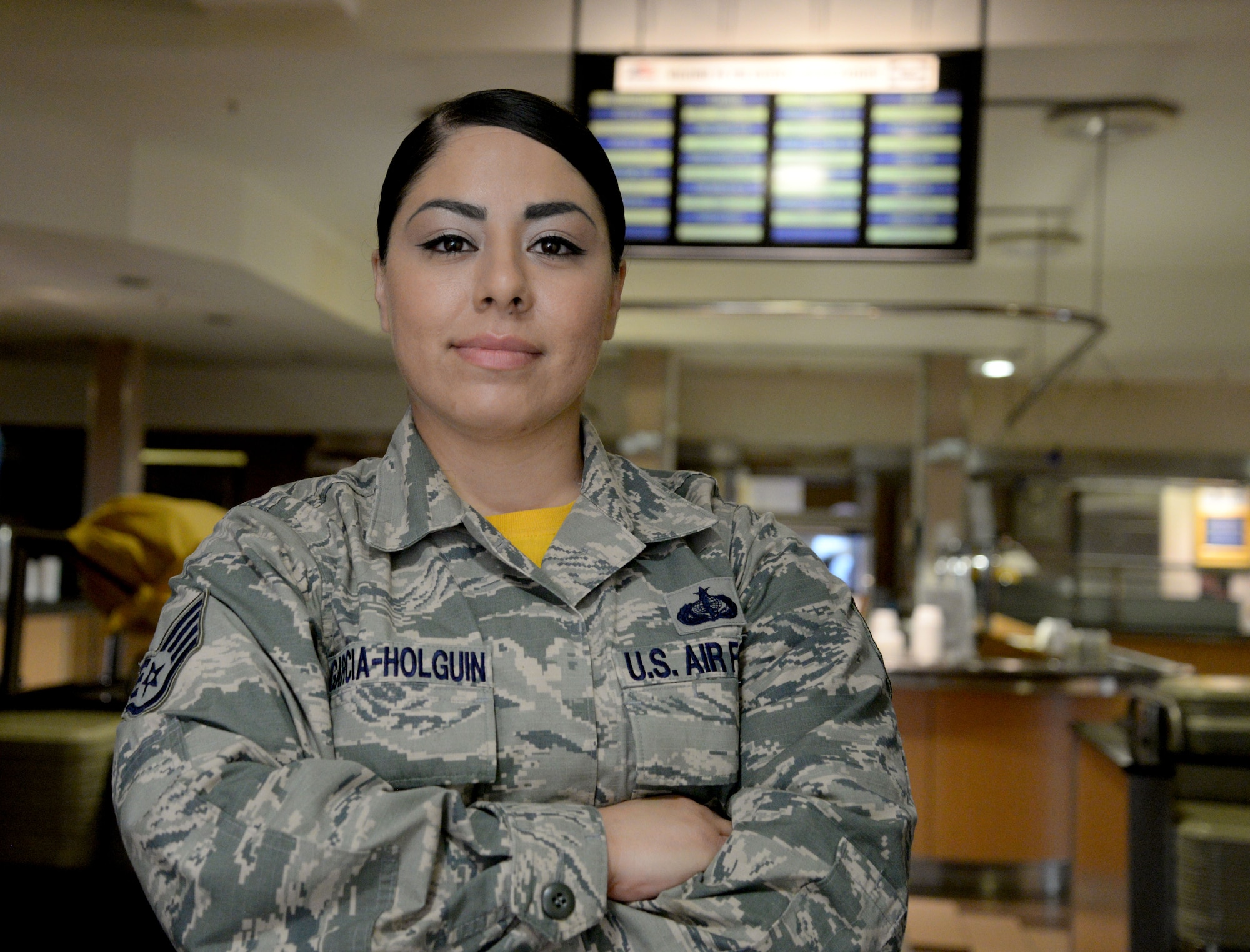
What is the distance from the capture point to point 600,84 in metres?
2.80

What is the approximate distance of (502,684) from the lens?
1.05 metres

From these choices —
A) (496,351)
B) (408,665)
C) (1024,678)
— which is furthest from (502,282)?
(1024,678)

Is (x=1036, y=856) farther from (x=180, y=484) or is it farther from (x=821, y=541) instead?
(x=180, y=484)

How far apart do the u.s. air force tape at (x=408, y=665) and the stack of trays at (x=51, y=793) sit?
3.36 ft

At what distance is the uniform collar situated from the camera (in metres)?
1.11

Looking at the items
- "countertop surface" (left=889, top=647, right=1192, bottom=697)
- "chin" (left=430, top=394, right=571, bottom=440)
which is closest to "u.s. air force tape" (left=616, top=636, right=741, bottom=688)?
"chin" (left=430, top=394, right=571, bottom=440)

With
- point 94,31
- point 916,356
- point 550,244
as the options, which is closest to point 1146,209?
point 916,356

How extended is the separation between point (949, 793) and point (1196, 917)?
1.99m

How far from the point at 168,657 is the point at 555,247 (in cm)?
55

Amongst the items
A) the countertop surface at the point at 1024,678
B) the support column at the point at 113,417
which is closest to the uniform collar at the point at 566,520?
the countertop surface at the point at 1024,678

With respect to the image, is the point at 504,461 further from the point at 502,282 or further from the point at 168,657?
the point at 168,657

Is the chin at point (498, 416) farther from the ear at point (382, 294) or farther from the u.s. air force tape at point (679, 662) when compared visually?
the u.s. air force tape at point (679, 662)

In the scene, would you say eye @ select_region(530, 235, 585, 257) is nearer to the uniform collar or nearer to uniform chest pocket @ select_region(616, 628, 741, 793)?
the uniform collar

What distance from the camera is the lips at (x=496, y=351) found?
1087 mm
